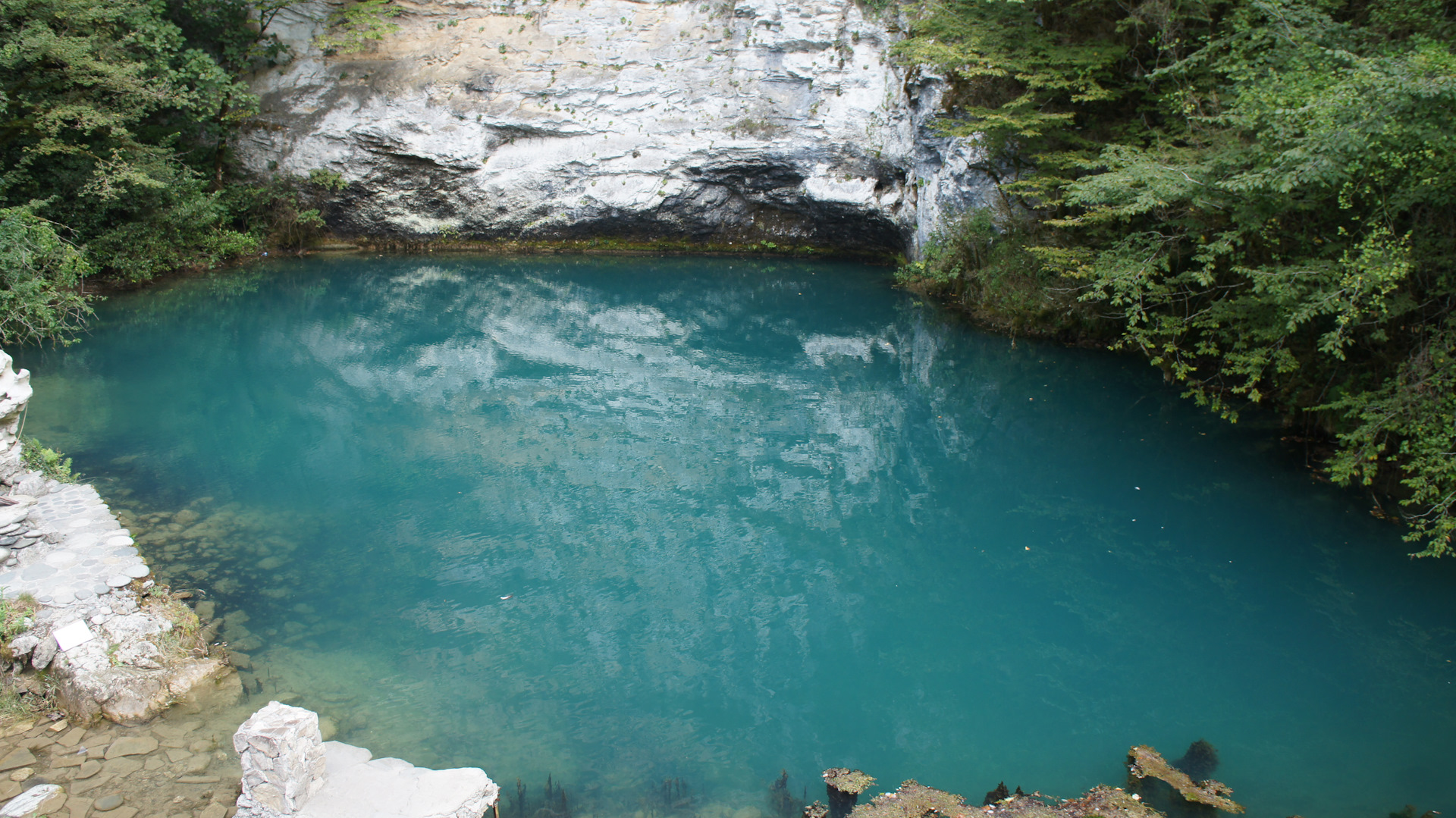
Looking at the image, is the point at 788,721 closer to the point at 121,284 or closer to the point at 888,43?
the point at 121,284

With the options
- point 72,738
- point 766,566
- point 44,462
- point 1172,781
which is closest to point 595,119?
point 44,462

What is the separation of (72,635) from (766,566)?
18.0ft

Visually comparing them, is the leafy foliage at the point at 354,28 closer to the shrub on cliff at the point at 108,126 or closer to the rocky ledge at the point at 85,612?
the shrub on cliff at the point at 108,126

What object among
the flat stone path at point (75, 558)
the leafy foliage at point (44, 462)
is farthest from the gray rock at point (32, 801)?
the leafy foliage at point (44, 462)

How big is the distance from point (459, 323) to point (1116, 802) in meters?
14.2

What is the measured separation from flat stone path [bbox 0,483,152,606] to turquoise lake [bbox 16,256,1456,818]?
57cm

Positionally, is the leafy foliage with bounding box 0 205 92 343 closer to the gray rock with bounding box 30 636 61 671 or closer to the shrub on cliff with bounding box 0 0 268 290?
the shrub on cliff with bounding box 0 0 268 290

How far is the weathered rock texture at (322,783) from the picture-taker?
171 inches

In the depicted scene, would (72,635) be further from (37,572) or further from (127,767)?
(127,767)

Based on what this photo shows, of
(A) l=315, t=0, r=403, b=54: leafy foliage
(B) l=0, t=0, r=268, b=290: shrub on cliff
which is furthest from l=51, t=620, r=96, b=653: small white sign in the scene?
(A) l=315, t=0, r=403, b=54: leafy foliage

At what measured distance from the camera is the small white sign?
5656 millimetres

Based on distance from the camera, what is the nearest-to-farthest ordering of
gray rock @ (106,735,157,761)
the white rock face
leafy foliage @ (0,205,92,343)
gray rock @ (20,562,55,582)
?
gray rock @ (106,735,157,761) → gray rock @ (20,562,55,582) → leafy foliage @ (0,205,92,343) → the white rock face

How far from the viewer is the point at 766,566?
25.6 ft

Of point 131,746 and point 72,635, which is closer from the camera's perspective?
point 131,746
